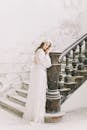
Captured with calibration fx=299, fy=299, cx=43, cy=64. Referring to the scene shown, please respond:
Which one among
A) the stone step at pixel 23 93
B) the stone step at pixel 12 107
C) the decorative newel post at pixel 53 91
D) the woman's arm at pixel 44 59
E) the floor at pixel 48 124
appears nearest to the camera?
the floor at pixel 48 124

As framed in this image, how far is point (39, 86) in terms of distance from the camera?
5.98m

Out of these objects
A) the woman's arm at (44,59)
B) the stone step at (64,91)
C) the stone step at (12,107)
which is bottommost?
the stone step at (12,107)

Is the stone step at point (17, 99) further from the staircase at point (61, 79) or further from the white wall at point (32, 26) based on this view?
the white wall at point (32, 26)

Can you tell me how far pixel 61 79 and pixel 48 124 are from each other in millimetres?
1253

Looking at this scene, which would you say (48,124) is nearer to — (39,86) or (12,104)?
(39,86)

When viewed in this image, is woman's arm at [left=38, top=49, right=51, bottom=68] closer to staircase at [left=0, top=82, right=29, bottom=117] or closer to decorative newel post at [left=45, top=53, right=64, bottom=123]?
decorative newel post at [left=45, top=53, right=64, bottom=123]

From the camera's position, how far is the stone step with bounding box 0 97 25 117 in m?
6.51

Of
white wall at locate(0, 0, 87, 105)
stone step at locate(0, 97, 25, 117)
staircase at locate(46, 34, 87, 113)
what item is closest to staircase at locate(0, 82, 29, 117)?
stone step at locate(0, 97, 25, 117)

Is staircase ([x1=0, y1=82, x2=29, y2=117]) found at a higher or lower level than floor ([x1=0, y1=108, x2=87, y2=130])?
higher

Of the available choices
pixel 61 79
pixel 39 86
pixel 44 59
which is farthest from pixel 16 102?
pixel 44 59

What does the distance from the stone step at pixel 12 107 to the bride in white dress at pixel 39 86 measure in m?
0.48

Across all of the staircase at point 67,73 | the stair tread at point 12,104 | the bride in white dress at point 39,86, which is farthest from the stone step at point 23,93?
the bride in white dress at point 39,86

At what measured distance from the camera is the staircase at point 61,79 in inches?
243

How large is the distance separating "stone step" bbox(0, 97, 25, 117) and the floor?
0.40 feet
